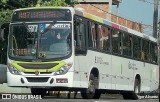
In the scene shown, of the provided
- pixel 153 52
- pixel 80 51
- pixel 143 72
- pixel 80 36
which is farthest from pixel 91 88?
pixel 153 52

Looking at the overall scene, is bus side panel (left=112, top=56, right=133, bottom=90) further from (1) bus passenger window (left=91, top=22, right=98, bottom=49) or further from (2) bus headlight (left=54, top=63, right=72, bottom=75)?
(2) bus headlight (left=54, top=63, right=72, bottom=75)

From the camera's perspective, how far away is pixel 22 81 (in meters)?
19.8

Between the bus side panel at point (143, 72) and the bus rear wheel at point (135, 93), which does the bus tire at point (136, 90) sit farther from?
the bus side panel at point (143, 72)

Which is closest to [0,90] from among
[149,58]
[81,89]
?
[149,58]

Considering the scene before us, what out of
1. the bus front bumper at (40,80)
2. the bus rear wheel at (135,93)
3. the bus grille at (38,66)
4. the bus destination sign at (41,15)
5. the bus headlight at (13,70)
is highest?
the bus destination sign at (41,15)

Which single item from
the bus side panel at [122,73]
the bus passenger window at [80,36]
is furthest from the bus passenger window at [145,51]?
the bus passenger window at [80,36]

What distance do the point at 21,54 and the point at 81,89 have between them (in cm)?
268

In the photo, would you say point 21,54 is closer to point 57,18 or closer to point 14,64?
point 14,64

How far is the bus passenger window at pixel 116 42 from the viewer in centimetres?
2317

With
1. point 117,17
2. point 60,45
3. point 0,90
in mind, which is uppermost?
point 117,17

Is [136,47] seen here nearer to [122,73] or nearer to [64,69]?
[122,73]

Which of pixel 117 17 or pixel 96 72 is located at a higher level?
pixel 117 17

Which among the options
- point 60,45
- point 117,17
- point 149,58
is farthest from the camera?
point 117,17

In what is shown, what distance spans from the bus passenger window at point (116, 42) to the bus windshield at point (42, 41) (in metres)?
4.06
